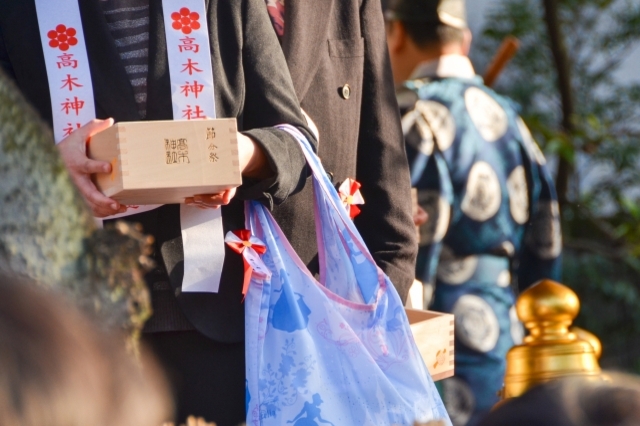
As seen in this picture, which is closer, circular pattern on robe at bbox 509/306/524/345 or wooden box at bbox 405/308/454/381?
wooden box at bbox 405/308/454/381

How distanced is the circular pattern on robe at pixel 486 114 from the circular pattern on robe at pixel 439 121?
0.28 feet

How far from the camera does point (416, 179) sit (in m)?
3.75

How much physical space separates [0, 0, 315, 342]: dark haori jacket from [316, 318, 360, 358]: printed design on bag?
0.15 meters

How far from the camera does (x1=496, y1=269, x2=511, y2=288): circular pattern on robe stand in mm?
3820

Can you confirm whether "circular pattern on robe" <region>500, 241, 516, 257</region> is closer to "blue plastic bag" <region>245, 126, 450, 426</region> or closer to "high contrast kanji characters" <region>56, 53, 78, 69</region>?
"blue plastic bag" <region>245, 126, 450, 426</region>

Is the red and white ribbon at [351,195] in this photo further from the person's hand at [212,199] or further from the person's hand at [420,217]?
the person's hand at [420,217]

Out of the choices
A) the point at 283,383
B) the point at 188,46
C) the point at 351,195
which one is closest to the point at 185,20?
the point at 188,46

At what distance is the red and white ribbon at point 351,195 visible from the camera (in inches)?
87.3

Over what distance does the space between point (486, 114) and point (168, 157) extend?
2.36 meters

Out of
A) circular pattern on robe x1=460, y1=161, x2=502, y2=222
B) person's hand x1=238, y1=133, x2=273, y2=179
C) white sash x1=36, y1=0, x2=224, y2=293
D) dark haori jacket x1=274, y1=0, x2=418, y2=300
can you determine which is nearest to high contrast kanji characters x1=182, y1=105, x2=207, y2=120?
white sash x1=36, y1=0, x2=224, y2=293

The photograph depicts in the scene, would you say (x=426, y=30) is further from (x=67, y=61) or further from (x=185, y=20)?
(x=67, y=61)

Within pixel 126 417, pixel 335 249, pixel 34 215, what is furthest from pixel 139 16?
pixel 126 417

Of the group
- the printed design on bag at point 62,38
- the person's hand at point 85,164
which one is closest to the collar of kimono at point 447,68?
the printed design on bag at point 62,38

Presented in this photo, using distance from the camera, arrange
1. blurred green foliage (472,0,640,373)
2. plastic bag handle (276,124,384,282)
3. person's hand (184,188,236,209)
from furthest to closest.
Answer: blurred green foliage (472,0,640,373) → plastic bag handle (276,124,384,282) → person's hand (184,188,236,209)
